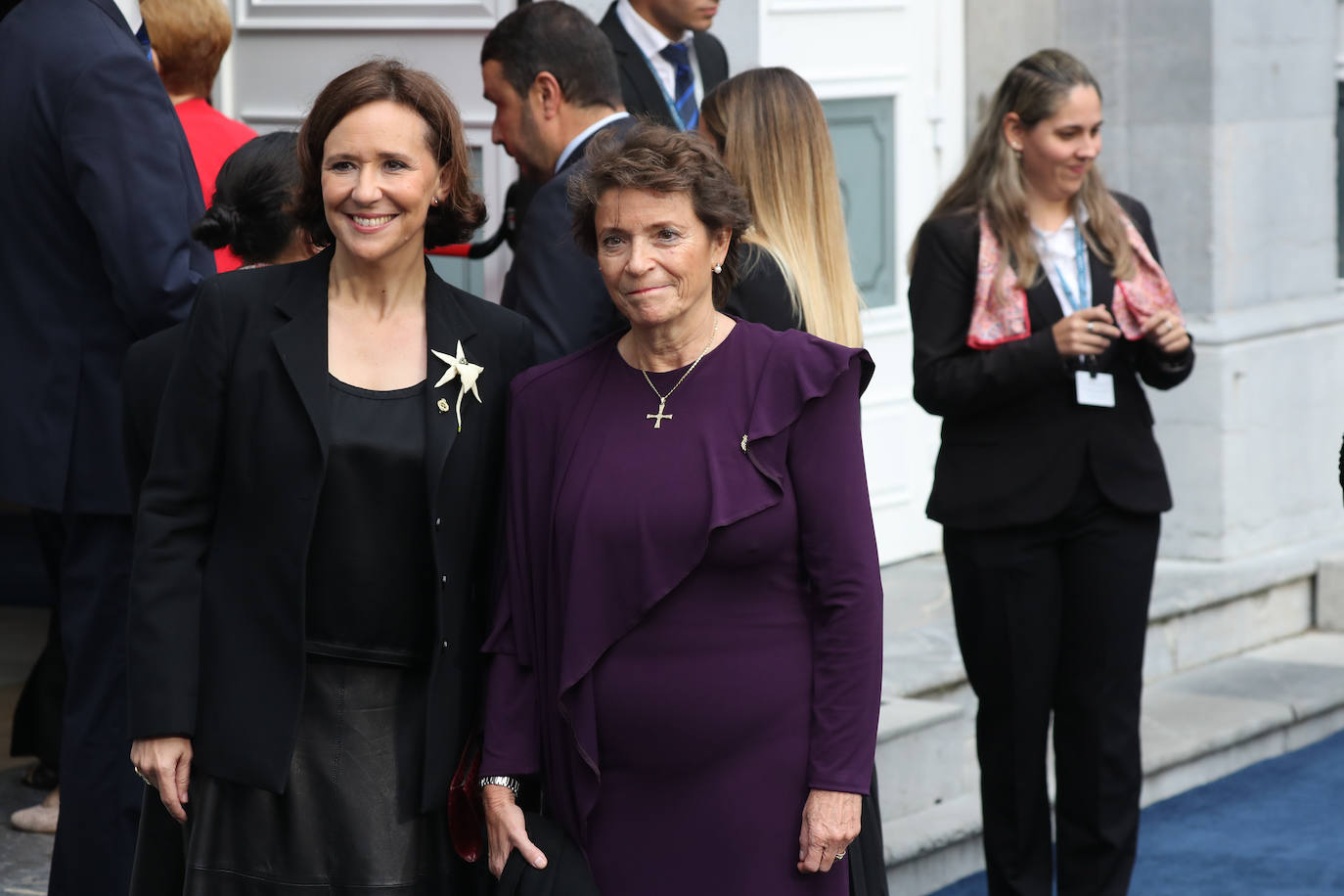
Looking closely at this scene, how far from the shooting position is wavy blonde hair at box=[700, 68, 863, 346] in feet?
12.4

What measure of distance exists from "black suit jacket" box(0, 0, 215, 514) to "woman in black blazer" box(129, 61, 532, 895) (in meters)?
0.89

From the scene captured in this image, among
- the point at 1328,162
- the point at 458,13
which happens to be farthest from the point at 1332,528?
the point at 458,13

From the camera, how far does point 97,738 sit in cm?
374

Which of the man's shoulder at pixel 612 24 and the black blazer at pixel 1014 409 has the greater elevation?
the man's shoulder at pixel 612 24

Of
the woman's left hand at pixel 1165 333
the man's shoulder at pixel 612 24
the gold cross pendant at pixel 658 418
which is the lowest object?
the gold cross pendant at pixel 658 418

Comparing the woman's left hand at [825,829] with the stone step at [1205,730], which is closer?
the woman's left hand at [825,829]

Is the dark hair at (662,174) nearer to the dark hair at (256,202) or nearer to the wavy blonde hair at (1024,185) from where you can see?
the dark hair at (256,202)

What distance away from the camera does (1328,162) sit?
25.3 ft

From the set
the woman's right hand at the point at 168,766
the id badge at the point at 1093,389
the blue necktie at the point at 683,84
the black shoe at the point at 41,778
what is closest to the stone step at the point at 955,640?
the id badge at the point at 1093,389

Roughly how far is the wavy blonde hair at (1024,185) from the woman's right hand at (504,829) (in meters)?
1.97

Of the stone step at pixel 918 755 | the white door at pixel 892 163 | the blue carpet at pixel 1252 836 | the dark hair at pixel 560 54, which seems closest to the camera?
the dark hair at pixel 560 54

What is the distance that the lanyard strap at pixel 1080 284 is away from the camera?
4.34 m

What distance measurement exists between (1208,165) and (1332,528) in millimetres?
1740

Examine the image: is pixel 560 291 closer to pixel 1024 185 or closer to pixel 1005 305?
pixel 1005 305
